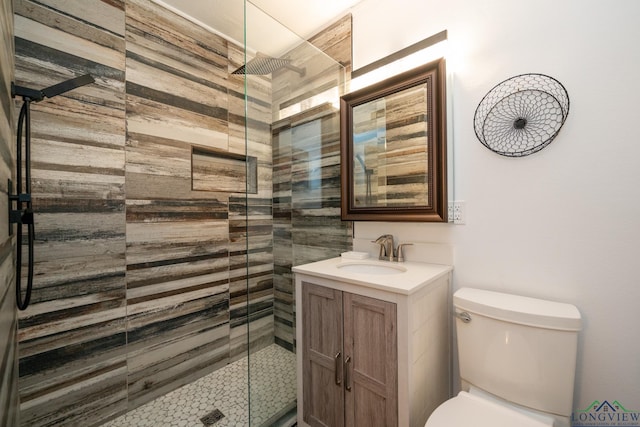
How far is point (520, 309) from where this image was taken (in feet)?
3.47

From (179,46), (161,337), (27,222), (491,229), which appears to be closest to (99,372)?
(161,337)

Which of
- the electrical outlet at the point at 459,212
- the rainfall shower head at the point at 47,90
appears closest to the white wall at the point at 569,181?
the electrical outlet at the point at 459,212

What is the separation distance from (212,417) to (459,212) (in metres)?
1.92

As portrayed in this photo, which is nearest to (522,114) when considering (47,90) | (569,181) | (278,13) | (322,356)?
(569,181)

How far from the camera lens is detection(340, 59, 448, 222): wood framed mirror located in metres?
1.41

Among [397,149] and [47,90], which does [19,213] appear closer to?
[47,90]

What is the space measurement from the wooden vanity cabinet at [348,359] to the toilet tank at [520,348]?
37 centimetres

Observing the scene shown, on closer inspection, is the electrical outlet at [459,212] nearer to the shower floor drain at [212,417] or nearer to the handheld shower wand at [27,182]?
the shower floor drain at [212,417]

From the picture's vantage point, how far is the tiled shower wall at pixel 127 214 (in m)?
1.39

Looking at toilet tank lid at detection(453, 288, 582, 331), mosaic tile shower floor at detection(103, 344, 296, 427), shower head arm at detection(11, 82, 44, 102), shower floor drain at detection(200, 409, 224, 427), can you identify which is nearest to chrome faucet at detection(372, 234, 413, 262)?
toilet tank lid at detection(453, 288, 582, 331)

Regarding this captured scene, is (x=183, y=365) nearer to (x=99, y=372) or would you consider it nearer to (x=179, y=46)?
(x=99, y=372)

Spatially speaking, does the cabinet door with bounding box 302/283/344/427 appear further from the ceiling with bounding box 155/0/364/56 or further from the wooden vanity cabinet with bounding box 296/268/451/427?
the ceiling with bounding box 155/0/364/56

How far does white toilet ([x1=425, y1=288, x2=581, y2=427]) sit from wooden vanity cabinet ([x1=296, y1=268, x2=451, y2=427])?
139 mm

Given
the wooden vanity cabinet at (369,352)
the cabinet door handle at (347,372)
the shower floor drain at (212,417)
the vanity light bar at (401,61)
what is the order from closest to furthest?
the wooden vanity cabinet at (369,352)
the cabinet door handle at (347,372)
the vanity light bar at (401,61)
the shower floor drain at (212,417)
